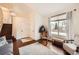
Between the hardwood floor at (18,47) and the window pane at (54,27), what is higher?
the window pane at (54,27)

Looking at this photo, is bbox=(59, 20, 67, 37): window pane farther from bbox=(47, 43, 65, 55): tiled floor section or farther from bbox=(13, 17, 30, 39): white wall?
bbox=(13, 17, 30, 39): white wall

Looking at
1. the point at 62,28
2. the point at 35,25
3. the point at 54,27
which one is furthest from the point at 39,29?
the point at 62,28

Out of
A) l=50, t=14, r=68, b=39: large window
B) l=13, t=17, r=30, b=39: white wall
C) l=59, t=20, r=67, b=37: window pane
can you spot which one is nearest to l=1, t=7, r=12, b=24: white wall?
l=13, t=17, r=30, b=39: white wall

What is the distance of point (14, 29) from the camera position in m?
1.94

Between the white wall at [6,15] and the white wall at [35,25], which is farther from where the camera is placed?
the white wall at [35,25]

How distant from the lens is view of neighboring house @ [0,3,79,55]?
6.06ft

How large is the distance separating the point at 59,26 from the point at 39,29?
374 millimetres

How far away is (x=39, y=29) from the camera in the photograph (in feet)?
6.66

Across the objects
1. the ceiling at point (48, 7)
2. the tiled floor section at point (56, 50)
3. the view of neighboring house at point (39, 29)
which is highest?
the ceiling at point (48, 7)

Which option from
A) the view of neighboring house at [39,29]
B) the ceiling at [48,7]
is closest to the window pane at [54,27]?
the view of neighboring house at [39,29]

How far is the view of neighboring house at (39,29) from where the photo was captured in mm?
1847

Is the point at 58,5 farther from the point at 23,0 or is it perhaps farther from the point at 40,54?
the point at 40,54

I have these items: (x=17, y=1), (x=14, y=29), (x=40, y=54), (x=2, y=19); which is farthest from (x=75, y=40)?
(x=2, y=19)

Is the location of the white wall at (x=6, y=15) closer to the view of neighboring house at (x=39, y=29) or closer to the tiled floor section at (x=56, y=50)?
the view of neighboring house at (x=39, y=29)
